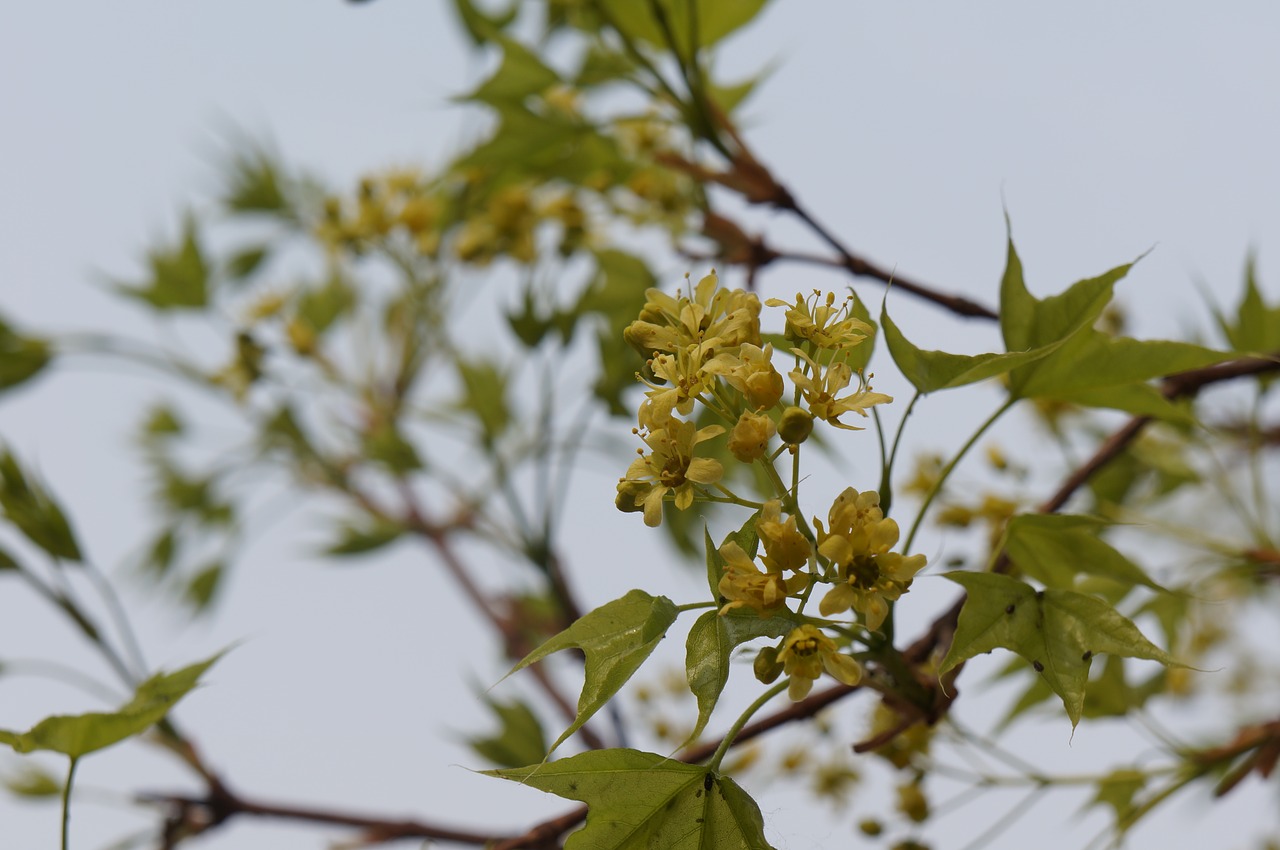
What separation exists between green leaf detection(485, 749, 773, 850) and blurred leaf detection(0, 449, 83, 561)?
0.73 meters

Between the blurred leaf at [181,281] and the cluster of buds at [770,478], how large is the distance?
58.9 inches

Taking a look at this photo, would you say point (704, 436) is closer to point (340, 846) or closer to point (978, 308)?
point (978, 308)

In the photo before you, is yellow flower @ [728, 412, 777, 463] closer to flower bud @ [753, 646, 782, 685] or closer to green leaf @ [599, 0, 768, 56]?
flower bud @ [753, 646, 782, 685]

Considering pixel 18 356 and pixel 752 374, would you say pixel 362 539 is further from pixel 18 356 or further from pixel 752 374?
pixel 752 374

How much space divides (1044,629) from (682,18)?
83cm

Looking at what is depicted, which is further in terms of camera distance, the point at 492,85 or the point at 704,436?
the point at 492,85

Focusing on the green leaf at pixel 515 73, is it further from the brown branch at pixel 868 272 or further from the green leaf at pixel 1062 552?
the green leaf at pixel 1062 552

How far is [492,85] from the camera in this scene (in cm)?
118

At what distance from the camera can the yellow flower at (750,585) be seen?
560 mm

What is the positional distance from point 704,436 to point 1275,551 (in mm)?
790

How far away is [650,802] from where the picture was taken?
24.0 inches

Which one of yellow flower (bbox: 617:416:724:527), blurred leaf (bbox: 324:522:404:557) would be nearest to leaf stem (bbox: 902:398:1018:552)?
yellow flower (bbox: 617:416:724:527)

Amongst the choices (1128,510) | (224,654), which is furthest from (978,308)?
(224,654)

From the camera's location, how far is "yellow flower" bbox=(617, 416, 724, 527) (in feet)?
2.00
